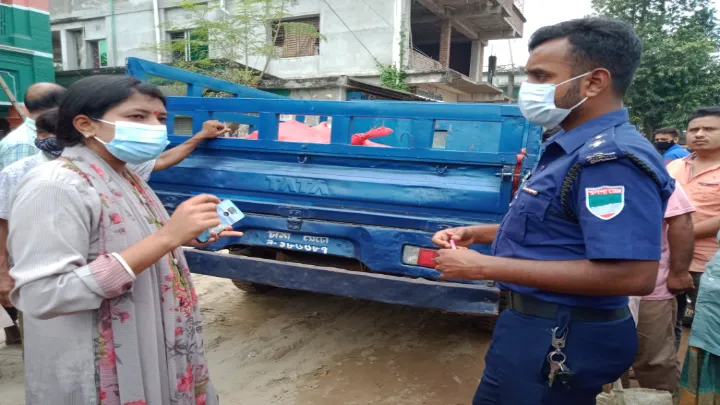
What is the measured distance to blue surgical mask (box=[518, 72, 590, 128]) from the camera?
4.49ft

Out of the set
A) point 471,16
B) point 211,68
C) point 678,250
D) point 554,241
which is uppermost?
point 471,16

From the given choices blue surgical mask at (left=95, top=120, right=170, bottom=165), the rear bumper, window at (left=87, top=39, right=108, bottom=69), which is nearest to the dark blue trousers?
the rear bumper

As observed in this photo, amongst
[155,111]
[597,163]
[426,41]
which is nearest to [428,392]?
[597,163]

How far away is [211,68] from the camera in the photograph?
1089cm

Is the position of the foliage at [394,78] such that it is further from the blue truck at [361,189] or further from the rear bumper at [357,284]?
the rear bumper at [357,284]

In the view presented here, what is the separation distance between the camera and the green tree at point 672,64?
40.0 feet

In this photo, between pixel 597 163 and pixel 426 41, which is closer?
pixel 597 163

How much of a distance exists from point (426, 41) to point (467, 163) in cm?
1689

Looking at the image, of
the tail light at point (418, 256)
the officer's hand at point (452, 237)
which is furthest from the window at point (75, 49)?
the officer's hand at point (452, 237)

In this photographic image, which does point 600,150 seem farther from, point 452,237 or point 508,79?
point 508,79

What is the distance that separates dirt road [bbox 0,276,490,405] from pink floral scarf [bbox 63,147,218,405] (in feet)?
4.59

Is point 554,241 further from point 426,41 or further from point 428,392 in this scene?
point 426,41

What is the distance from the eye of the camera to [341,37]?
12.7m

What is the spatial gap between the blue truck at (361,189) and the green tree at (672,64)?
40.3ft
